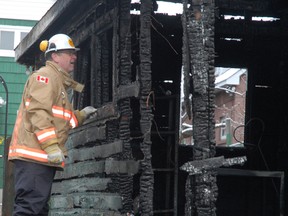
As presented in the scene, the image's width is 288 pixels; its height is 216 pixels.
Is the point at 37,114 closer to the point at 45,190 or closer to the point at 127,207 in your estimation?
the point at 45,190

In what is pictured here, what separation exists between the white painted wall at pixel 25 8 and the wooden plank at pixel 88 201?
904 cm

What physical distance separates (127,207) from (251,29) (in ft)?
11.6

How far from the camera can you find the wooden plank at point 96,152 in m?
8.31

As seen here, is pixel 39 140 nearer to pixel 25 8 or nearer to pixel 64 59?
pixel 64 59

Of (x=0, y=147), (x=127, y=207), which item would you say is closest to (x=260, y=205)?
(x=127, y=207)

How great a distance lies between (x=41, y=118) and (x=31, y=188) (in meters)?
0.60

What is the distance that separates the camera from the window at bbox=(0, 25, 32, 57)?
1884 centimetres

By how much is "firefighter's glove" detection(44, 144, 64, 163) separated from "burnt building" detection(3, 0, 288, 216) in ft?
3.82

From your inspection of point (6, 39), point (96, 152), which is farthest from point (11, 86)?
point (96, 152)

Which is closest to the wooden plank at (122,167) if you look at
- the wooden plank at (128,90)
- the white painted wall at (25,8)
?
the wooden plank at (128,90)

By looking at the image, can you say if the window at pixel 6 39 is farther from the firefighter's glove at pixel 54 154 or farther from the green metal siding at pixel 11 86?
the firefighter's glove at pixel 54 154

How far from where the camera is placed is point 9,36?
62.0 ft

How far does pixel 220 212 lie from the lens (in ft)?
38.2

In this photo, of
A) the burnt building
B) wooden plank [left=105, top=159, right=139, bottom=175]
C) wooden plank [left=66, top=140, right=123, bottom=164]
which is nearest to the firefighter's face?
the burnt building
